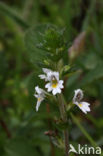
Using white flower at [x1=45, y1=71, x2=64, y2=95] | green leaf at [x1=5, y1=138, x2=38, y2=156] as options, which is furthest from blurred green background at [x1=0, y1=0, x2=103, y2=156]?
white flower at [x1=45, y1=71, x2=64, y2=95]

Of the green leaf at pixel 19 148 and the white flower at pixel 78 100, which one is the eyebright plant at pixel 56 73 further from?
the green leaf at pixel 19 148

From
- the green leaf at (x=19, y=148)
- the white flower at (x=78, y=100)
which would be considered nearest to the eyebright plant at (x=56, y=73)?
the white flower at (x=78, y=100)

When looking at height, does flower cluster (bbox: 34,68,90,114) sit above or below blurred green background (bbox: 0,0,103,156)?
below

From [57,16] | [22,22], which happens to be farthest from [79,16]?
[22,22]
